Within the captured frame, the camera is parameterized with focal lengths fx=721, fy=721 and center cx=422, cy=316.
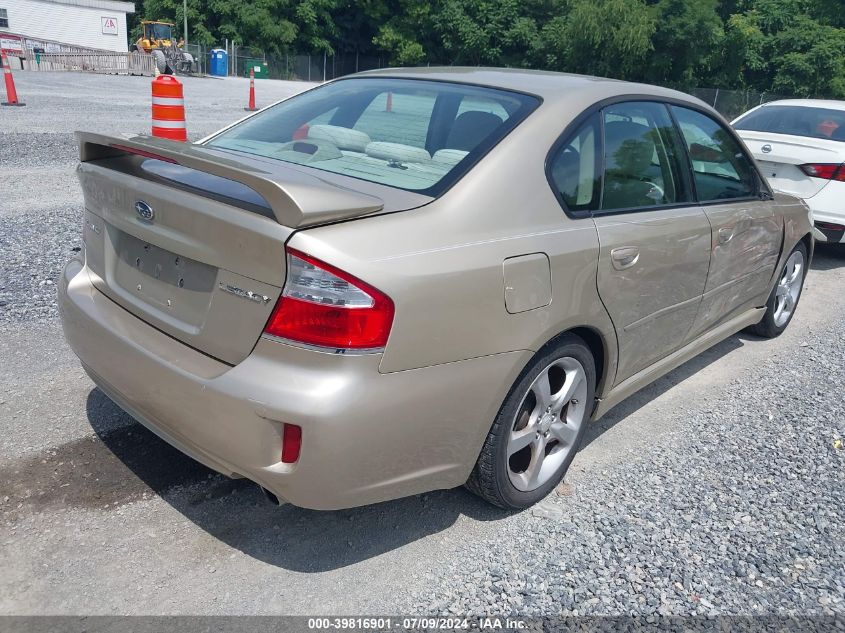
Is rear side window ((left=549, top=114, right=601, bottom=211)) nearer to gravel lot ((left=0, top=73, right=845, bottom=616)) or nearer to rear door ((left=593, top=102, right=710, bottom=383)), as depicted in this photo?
rear door ((left=593, top=102, right=710, bottom=383))

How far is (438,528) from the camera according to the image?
9.36ft

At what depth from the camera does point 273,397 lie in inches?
85.5

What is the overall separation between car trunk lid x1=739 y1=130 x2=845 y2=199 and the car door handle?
4519 mm

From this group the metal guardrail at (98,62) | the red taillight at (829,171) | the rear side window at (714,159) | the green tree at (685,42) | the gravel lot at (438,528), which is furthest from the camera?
the green tree at (685,42)

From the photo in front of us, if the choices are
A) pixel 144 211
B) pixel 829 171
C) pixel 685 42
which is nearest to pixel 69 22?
pixel 685 42

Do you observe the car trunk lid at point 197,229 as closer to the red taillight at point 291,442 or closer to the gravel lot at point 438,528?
the red taillight at point 291,442

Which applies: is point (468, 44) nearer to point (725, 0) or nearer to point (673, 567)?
point (725, 0)

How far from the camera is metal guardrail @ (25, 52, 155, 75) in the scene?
34375 millimetres

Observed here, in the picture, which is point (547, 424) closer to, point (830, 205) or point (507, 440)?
point (507, 440)

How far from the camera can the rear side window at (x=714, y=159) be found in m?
3.73

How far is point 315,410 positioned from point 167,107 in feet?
24.0

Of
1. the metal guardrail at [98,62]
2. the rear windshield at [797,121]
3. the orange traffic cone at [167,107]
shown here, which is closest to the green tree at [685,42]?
the metal guardrail at [98,62]

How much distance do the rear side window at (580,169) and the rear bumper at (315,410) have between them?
718 millimetres

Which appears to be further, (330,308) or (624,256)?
(624,256)
